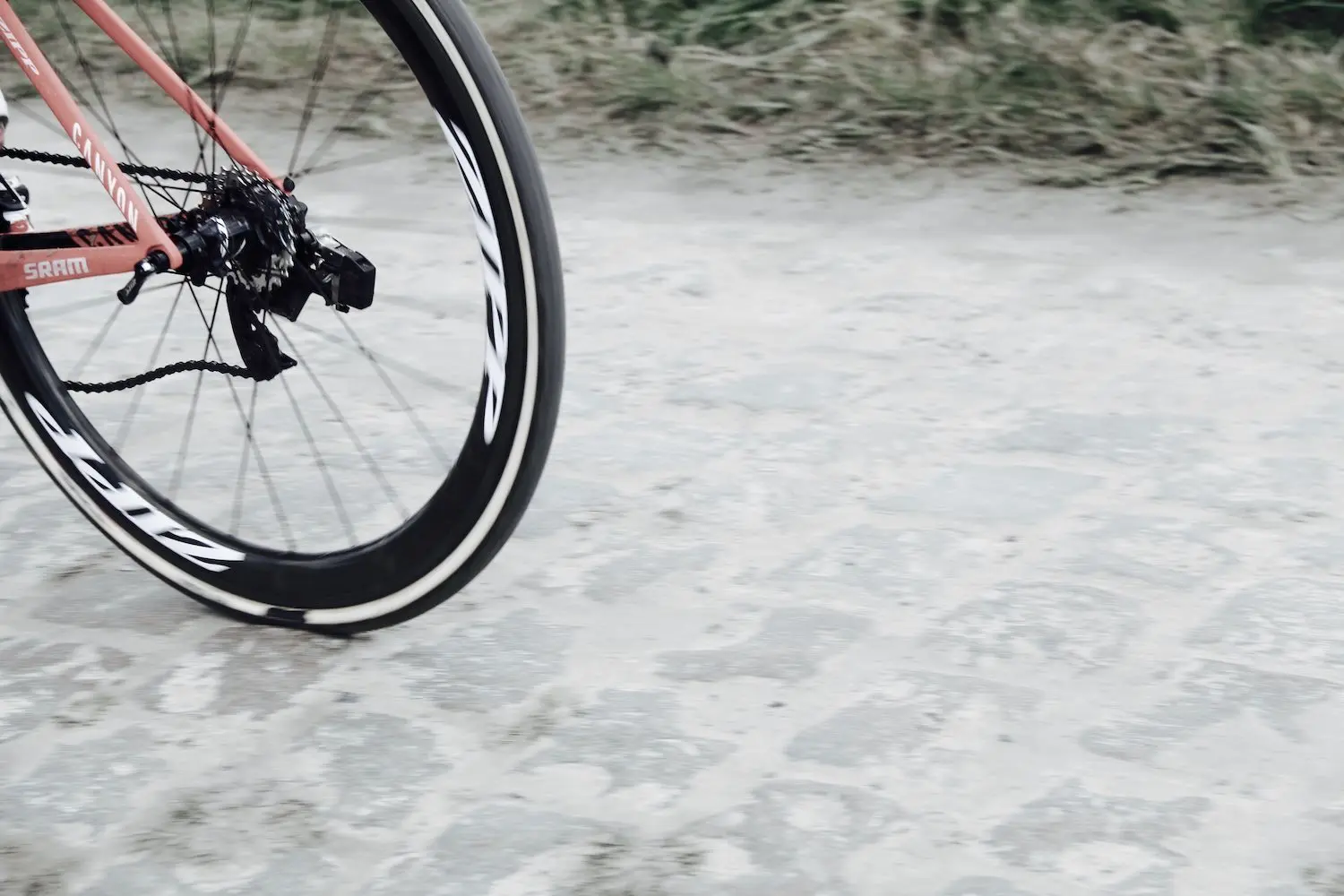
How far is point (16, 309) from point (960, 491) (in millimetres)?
1618

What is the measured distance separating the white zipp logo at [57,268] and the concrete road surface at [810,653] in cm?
58

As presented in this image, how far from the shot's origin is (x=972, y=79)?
526 centimetres

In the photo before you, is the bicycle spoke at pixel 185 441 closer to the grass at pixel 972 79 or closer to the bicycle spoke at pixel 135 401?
the bicycle spoke at pixel 135 401

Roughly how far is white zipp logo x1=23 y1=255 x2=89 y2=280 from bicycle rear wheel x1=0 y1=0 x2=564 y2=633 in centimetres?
15

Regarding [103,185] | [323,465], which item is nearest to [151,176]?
[103,185]

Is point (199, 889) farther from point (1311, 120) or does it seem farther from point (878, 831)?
point (1311, 120)

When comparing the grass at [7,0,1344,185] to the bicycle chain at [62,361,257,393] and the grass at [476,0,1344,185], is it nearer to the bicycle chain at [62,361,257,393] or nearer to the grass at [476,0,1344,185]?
the grass at [476,0,1344,185]

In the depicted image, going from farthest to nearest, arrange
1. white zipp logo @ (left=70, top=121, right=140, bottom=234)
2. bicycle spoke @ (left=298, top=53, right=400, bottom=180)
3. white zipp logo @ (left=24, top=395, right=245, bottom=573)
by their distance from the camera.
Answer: bicycle spoke @ (left=298, top=53, right=400, bottom=180), white zipp logo @ (left=24, top=395, right=245, bottom=573), white zipp logo @ (left=70, top=121, right=140, bottom=234)

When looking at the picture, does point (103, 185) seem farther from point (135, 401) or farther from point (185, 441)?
point (135, 401)

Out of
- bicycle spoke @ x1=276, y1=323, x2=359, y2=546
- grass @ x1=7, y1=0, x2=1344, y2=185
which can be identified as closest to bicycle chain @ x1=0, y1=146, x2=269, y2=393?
bicycle spoke @ x1=276, y1=323, x2=359, y2=546

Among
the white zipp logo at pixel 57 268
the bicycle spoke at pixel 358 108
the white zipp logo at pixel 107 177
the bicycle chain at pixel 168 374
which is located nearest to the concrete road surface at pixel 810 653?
the bicycle chain at pixel 168 374

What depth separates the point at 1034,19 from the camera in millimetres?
5461

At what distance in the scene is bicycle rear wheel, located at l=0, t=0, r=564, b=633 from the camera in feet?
7.61

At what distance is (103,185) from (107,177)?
→ 1.8 inches
